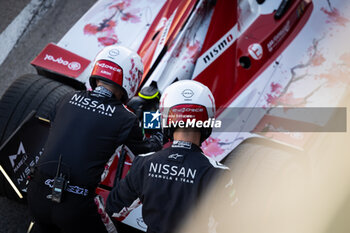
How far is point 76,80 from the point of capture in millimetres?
3010

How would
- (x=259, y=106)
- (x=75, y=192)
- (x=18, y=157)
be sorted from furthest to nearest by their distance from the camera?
1. (x=259, y=106)
2. (x=18, y=157)
3. (x=75, y=192)

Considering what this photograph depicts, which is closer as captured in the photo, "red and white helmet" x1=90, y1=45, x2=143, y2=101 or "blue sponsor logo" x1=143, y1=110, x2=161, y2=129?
"red and white helmet" x1=90, y1=45, x2=143, y2=101

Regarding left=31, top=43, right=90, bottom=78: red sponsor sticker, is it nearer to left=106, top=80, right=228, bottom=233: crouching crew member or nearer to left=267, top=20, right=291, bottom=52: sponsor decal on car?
left=106, top=80, right=228, bottom=233: crouching crew member

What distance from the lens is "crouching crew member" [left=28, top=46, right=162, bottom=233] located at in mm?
1986

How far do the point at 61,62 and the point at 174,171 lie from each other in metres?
1.84

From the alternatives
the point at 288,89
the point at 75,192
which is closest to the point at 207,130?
the point at 75,192

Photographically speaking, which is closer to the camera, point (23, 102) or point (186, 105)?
point (186, 105)

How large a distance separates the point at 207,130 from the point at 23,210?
2.04 m

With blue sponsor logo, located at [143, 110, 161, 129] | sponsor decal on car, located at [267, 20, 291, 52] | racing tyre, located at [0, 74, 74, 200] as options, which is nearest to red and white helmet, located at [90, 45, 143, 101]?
blue sponsor logo, located at [143, 110, 161, 129]

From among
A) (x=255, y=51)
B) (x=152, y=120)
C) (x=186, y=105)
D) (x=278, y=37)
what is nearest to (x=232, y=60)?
(x=255, y=51)

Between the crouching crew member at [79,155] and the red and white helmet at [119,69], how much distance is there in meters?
0.02

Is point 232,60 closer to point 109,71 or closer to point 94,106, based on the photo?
point 109,71

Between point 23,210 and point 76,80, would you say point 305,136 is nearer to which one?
point 76,80

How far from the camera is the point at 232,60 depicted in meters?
3.11
